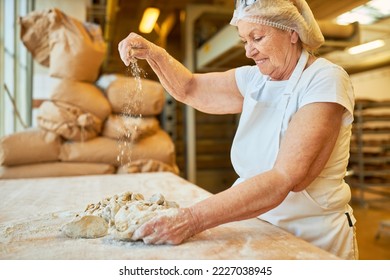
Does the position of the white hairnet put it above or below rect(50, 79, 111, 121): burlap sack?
above

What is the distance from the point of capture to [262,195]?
78 centimetres

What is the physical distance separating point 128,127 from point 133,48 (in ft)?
3.29

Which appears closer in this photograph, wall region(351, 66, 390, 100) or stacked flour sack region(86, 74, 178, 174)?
stacked flour sack region(86, 74, 178, 174)

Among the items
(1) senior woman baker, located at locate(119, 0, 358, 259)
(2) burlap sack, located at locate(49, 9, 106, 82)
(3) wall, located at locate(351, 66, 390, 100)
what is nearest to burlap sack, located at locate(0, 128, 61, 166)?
(2) burlap sack, located at locate(49, 9, 106, 82)

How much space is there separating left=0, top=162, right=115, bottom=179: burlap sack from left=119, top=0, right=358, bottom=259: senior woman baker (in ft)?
3.88

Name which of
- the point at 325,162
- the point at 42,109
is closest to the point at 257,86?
the point at 325,162

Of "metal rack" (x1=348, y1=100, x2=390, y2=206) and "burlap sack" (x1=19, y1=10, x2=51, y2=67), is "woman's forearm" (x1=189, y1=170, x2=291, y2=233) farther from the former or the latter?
"metal rack" (x1=348, y1=100, x2=390, y2=206)

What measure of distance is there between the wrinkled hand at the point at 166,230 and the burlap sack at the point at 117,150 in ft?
4.47

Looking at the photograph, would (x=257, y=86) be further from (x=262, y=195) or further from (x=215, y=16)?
(x=215, y=16)

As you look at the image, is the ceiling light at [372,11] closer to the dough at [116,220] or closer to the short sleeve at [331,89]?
the short sleeve at [331,89]

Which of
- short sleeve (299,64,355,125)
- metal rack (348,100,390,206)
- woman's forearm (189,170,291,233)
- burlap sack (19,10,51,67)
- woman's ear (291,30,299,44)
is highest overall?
burlap sack (19,10,51,67)

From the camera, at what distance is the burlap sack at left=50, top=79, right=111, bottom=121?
1965mm

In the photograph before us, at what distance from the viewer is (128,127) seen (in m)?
1.95

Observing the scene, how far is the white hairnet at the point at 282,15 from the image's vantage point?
849 mm
